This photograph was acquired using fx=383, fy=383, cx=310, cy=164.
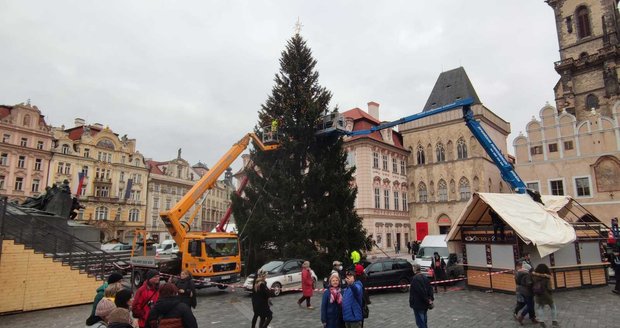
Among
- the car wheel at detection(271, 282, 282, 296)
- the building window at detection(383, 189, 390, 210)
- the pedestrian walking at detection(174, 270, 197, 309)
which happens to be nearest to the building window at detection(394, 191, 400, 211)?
the building window at detection(383, 189, 390, 210)

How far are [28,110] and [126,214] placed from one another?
19.7m

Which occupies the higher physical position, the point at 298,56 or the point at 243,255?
the point at 298,56

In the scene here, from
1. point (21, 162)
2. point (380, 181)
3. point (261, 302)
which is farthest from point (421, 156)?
point (21, 162)

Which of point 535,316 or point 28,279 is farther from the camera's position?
point 28,279

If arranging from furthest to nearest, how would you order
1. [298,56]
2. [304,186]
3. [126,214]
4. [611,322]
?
[126,214]
[298,56]
[304,186]
[611,322]

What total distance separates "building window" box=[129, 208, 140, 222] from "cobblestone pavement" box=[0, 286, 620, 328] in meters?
50.6

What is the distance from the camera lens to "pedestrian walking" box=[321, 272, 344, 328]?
7160 mm

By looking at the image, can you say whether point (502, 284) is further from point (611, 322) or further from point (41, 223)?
point (41, 223)

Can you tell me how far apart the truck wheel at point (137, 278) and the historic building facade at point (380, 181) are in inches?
870

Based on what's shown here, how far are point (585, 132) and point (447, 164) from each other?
13400 millimetres

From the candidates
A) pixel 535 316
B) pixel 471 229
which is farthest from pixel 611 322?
pixel 471 229

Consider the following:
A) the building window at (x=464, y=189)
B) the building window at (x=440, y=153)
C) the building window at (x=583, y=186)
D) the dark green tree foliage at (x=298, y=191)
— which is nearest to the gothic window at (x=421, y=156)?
the building window at (x=440, y=153)

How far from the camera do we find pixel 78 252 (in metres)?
15.9

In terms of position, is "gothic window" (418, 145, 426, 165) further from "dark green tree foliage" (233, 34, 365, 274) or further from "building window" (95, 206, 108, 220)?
"building window" (95, 206, 108, 220)
